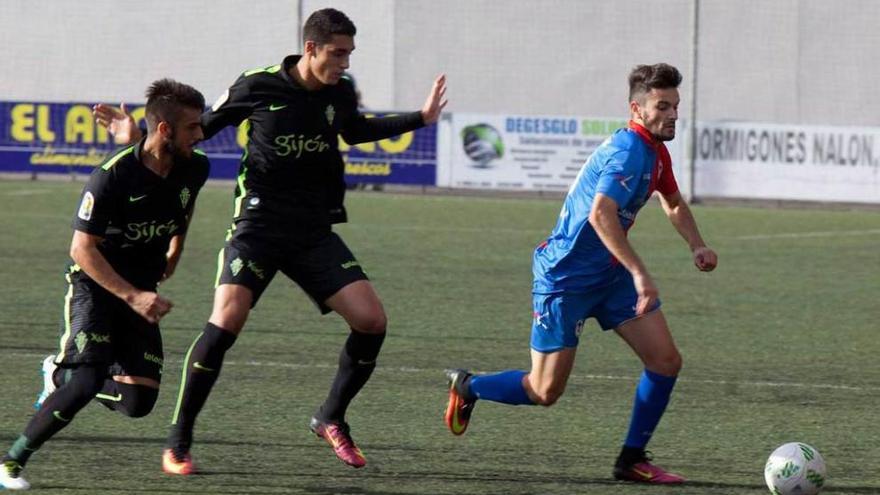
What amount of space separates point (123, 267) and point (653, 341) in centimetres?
218

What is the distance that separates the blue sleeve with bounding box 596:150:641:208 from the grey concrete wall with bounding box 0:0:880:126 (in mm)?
25817

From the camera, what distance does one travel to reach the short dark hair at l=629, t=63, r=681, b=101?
21.5 feet

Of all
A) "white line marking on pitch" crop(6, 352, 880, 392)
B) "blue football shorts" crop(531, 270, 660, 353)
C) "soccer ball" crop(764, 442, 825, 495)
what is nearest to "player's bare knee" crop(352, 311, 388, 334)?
"blue football shorts" crop(531, 270, 660, 353)

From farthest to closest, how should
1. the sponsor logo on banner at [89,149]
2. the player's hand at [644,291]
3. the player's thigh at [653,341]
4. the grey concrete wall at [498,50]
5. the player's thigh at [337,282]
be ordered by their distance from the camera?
the grey concrete wall at [498,50], the sponsor logo on banner at [89,149], the player's thigh at [337,282], the player's thigh at [653,341], the player's hand at [644,291]

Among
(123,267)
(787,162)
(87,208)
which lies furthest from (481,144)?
(87,208)

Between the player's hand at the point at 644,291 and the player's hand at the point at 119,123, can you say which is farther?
the player's hand at the point at 119,123

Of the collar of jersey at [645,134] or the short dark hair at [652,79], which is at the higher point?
the short dark hair at [652,79]

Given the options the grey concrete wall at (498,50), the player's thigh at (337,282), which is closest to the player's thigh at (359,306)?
the player's thigh at (337,282)

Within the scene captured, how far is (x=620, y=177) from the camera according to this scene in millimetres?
6562

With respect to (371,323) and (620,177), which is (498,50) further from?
(620,177)

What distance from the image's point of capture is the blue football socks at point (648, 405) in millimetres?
6879

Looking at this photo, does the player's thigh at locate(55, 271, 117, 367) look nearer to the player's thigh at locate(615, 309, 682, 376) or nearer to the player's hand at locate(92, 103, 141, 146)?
the player's hand at locate(92, 103, 141, 146)

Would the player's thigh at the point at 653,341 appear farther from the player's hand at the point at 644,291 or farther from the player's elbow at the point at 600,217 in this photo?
the player's elbow at the point at 600,217

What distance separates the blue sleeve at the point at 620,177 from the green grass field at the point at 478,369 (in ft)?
3.92
